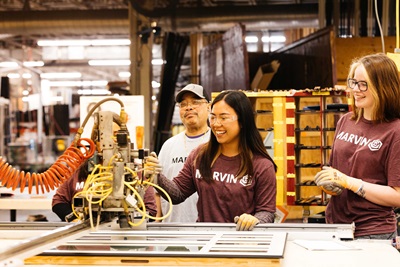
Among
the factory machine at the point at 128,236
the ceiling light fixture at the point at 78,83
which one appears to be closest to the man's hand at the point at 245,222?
the factory machine at the point at 128,236

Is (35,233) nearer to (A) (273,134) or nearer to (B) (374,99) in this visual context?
(B) (374,99)

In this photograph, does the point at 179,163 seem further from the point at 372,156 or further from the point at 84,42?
the point at 84,42

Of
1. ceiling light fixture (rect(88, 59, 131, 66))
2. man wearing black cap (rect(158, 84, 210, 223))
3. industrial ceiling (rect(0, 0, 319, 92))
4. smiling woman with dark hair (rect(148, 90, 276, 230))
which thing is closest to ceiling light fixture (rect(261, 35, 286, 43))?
ceiling light fixture (rect(88, 59, 131, 66))

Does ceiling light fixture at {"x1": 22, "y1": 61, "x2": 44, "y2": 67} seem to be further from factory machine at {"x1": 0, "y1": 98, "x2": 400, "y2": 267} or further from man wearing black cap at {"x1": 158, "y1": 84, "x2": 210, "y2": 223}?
factory machine at {"x1": 0, "y1": 98, "x2": 400, "y2": 267}

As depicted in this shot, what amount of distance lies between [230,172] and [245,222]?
337 mm

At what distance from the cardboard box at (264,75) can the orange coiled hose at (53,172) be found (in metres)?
5.20

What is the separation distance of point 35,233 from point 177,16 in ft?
24.2

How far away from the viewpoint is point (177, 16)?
9.52 metres

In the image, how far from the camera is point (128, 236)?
2252 millimetres

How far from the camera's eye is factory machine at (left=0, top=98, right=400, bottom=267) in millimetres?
1896

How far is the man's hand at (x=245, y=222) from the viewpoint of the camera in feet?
7.91

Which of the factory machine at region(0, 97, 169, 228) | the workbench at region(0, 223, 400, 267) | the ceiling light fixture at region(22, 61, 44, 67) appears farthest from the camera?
the ceiling light fixture at region(22, 61, 44, 67)

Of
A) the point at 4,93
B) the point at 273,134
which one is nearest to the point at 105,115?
the point at 273,134

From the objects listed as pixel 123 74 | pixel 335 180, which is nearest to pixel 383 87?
pixel 335 180
